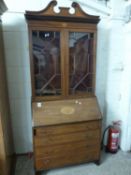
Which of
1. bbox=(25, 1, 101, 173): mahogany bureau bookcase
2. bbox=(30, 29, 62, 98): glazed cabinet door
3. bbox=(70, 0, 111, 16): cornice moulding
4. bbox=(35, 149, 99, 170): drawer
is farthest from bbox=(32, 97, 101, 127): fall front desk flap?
bbox=(70, 0, 111, 16): cornice moulding

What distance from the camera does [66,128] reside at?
1.92 meters

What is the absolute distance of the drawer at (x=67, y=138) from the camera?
189 cm

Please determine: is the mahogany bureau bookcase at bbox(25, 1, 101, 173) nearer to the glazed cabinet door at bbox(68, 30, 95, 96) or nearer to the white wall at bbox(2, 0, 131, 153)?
the glazed cabinet door at bbox(68, 30, 95, 96)

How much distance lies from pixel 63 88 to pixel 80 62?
0.40 m

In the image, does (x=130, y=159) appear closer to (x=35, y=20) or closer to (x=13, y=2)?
(x=35, y=20)

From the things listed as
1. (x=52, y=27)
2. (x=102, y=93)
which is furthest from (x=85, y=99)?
(x=52, y=27)

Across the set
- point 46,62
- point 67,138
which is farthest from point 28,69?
point 67,138

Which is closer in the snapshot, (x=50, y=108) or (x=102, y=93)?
(x=50, y=108)

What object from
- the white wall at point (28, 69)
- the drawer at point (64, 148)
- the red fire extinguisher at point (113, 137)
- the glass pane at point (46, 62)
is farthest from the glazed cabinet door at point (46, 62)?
the red fire extinguisher at point (113, 137)

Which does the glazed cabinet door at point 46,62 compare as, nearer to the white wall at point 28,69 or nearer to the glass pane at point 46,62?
the glass pane at point 46,62

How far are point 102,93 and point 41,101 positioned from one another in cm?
100

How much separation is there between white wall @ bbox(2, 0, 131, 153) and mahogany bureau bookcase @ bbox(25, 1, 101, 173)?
30cm

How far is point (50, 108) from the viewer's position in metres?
1.96

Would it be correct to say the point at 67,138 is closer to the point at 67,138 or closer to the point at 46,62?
the point at 67,138
